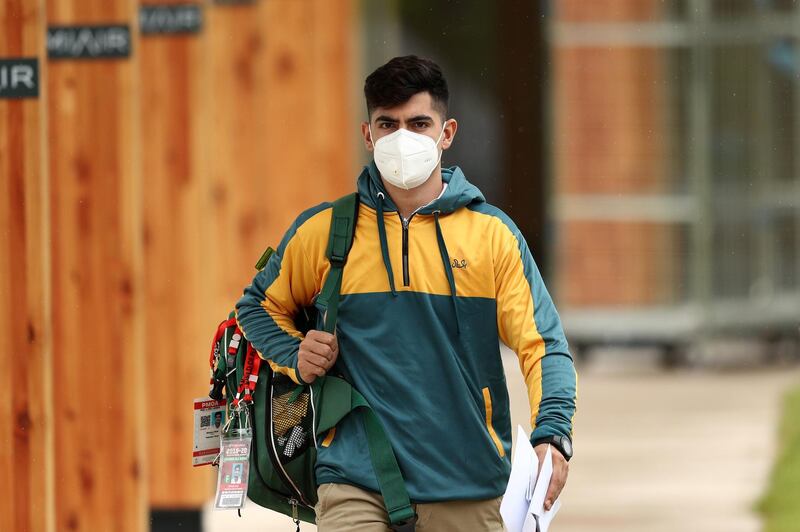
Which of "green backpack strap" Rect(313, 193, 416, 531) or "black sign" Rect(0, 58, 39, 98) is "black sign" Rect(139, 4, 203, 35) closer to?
"black sign" Rect(0, 58, 39, 98)

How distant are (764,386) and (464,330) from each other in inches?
430

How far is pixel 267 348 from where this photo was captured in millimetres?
4191

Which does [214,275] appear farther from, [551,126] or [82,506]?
[551,126]

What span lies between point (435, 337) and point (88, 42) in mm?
2794

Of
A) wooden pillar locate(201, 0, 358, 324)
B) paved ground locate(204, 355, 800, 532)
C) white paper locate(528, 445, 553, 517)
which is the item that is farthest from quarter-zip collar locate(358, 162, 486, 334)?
wooden pillar locate(201, 0, 358, 324)

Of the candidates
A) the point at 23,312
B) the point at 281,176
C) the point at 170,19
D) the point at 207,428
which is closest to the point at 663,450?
the point at 281,176

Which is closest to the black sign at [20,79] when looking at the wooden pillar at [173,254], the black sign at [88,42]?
the black sign at [88,42]

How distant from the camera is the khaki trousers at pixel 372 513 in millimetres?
4082

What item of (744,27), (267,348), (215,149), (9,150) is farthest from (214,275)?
(744,27)

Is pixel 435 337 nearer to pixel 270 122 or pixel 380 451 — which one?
pixel 380 451

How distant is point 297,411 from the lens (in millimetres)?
4219

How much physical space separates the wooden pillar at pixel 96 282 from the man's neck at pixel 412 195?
2401mm

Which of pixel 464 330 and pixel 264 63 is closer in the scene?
pixel 464 330

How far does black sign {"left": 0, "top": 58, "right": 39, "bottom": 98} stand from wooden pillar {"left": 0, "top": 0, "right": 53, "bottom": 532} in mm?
14
